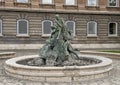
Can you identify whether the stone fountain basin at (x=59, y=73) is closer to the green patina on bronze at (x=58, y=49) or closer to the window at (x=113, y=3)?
the green patina on bronze at (x=58, y=49)

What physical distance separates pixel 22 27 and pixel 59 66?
16.2 m

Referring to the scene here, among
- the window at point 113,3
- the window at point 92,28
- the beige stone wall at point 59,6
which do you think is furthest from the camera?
the window at point 113,3

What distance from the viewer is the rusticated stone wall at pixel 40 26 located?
25.9m

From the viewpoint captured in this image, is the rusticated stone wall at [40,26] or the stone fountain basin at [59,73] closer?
the stone fountain basin at [59,73]

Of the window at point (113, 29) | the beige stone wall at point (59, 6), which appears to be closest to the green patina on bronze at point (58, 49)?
the beige stone wall at point (59, 6)

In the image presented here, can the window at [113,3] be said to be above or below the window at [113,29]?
above

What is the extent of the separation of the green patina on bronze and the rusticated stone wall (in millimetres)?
14550

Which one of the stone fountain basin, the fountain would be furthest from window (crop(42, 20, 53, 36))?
the stone fountain basin

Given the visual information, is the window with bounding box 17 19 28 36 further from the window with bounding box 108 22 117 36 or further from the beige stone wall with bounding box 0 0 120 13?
the window with bounding box 108 22 117 36

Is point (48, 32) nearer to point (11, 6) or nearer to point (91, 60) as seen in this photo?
point (11, 6)

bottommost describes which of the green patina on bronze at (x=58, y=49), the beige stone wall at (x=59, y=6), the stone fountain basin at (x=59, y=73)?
the stone fountain basin at (x=59, y=73)

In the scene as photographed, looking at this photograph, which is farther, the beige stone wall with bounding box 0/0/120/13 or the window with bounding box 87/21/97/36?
the window with bounding box 87/21/97/36

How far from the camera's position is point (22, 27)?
26.8 metres

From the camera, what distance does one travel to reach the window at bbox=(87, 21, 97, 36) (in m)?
28.9
